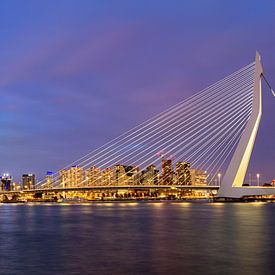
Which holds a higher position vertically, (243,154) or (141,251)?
(243,154)

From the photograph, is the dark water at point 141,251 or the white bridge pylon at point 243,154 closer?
the dark water at point 141,251

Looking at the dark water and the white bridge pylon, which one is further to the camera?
the white bridge pylon

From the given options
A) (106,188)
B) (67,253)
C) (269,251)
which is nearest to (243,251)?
(269,251)

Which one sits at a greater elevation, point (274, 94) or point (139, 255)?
point (274, 94)

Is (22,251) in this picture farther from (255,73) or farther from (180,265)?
(255,73)

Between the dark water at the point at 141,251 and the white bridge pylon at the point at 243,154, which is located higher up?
the white bridge pylon at the point at 243,154

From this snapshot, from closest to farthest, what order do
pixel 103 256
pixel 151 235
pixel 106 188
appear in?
1. pixel 103 256
2. pixel 151 235
3. pixel 106 188

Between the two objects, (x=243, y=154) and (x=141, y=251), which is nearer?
(x=141, y=251)

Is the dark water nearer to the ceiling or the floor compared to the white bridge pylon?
nearer to the floor
